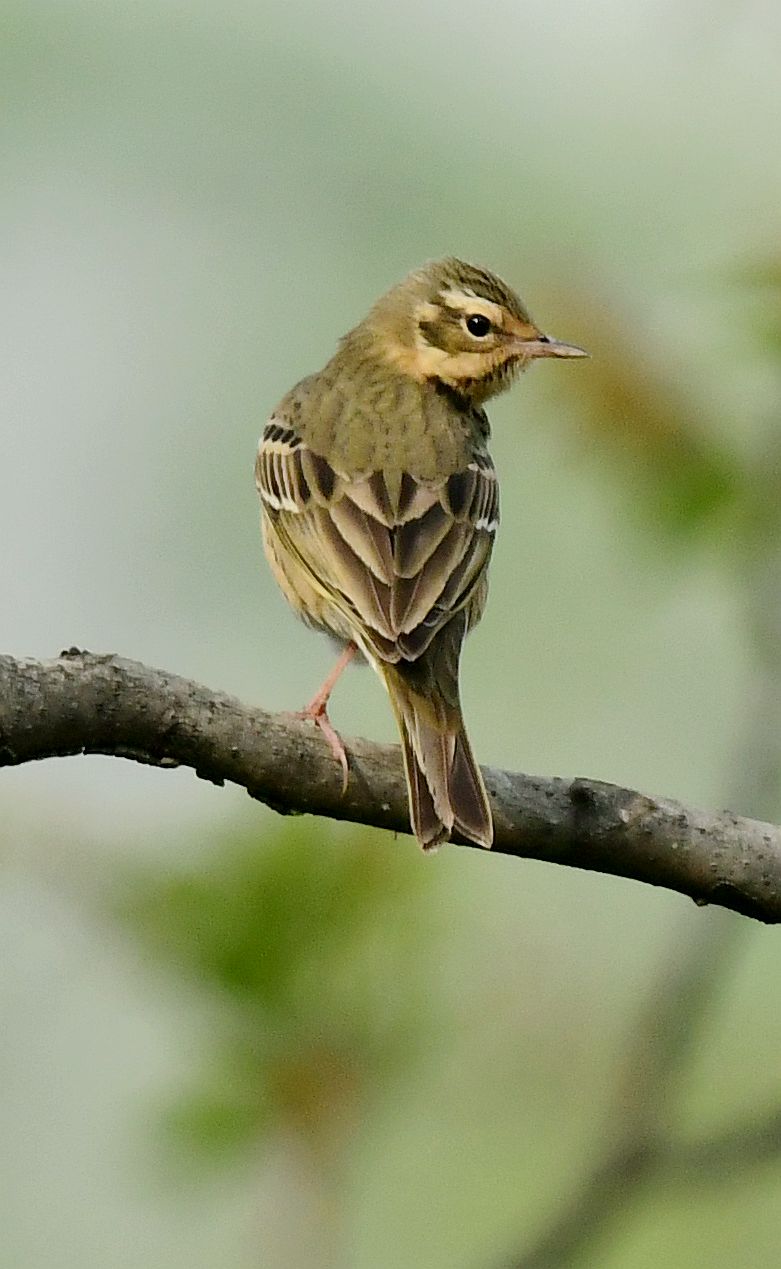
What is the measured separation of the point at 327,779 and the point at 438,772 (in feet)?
0.92

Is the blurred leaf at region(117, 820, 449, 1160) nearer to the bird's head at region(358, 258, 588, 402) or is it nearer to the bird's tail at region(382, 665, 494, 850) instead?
the bird's tail at region(382, 665, 494, 850)

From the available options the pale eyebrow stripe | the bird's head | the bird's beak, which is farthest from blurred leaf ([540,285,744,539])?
the pale eyebrow stripe

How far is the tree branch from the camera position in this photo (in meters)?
3.16

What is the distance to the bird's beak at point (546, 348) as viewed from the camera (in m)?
4.99

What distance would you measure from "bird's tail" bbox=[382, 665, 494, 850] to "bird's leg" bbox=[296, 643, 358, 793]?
18cm

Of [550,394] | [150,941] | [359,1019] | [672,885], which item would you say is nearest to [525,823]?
[672,885]

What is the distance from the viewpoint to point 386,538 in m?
4.97

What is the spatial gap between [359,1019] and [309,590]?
1.99 m

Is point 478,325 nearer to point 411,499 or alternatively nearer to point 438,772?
point 411,499

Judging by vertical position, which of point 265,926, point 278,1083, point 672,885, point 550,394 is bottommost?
point 278,1083

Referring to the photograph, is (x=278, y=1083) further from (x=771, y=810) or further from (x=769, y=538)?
(x=769, y=538)

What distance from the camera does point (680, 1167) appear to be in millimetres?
2822

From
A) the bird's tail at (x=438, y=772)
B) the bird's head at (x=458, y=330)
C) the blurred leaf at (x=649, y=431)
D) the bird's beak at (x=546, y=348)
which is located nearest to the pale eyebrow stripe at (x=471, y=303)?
the bird's head at (x=458, y=330)

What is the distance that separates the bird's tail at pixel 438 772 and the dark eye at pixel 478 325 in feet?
6.53
